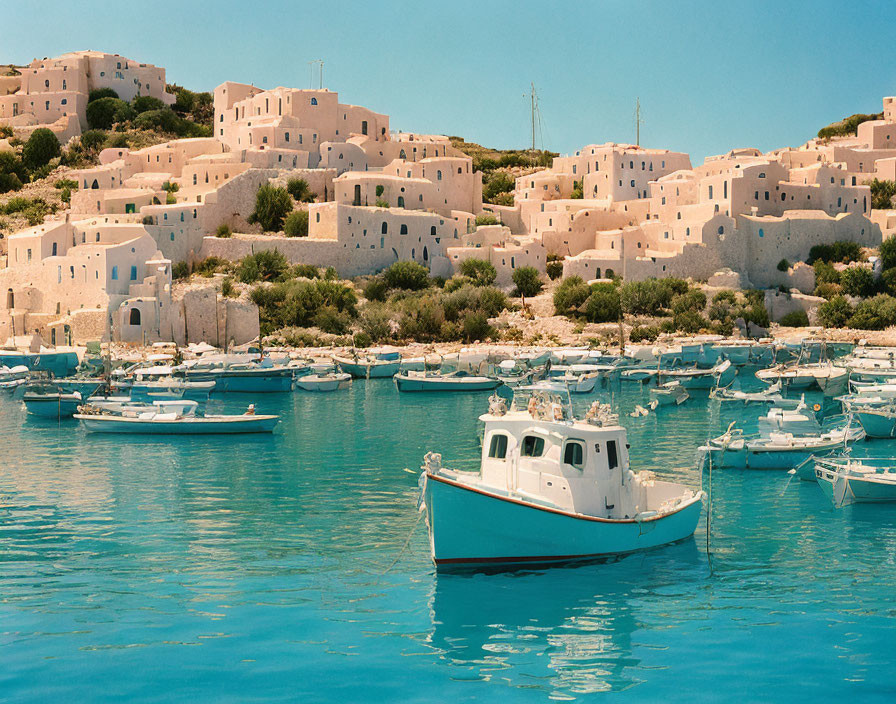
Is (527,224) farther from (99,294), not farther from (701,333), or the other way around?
(99,294)

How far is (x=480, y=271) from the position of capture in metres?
63.1

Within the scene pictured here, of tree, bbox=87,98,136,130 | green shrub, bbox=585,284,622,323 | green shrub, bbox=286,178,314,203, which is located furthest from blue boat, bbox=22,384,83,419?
tree, bbox=87,98,136,130

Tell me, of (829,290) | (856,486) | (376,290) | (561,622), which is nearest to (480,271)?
(376,290)

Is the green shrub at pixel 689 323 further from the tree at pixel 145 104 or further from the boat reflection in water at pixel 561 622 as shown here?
the tree at pixel 145 104

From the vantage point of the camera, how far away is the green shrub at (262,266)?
58994 mm

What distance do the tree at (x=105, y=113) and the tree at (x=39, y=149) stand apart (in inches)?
177

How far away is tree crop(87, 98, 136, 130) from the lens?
268 feet

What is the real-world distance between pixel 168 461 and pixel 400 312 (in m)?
31.7

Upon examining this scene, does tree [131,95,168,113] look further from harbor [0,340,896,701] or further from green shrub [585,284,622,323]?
harbor [0,340,896,701]

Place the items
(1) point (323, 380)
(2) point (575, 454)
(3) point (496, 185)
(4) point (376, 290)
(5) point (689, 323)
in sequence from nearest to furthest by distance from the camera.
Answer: (2) point (575, 454), (1) point (323, 380), (5) point (689, 323), (4) point (376, 290), (3) point (496, 185)

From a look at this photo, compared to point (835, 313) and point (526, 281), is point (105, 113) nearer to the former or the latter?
point (526, 281)

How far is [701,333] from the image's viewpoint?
5872 cm

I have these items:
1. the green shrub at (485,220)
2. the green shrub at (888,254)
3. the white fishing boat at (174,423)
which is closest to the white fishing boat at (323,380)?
the white fishing boat at (174,423)

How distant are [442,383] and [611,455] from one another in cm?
2817
